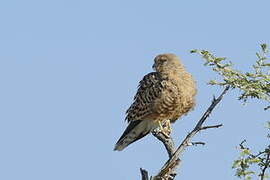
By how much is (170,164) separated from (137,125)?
2985mm

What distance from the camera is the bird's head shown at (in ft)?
30.5

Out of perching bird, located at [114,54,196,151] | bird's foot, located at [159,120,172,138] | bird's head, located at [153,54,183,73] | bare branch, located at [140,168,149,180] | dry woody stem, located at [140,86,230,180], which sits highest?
bird's head, located at [153,54,183,73]

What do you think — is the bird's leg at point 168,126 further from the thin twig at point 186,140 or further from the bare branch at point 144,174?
the bare branch at point 144,174

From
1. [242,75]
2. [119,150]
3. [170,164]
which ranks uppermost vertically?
[119,150]

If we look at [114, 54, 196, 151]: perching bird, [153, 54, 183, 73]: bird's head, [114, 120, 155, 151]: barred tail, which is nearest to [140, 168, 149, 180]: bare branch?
[114, 54, 196, 151]: perching bird

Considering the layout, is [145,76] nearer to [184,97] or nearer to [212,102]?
[184,97]

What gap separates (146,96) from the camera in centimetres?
927

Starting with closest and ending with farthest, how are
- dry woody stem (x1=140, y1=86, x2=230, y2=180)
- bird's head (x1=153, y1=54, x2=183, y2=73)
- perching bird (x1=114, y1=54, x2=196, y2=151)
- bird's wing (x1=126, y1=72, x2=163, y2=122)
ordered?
dry woody stem (x1=140, y1=86, x2=230, y2=180) → perching bird (x1=114, y1=54, x2=196, y2=151) → bird's wing (x1=126, y1=72, x2=163, y2=122) → bird's head (x1=153, y1=54, x2=183, y2=73)

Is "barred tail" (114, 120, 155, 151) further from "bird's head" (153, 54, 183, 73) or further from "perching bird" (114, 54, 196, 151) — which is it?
"bird's head" (153, 54, 183, 73)

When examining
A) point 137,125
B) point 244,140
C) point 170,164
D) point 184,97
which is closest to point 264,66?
point 244,140

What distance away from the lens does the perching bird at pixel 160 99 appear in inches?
355

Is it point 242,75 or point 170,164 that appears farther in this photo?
point 170,164

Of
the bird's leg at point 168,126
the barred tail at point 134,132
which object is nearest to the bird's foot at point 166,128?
the bird's leg at point 168,126

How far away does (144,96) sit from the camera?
931cm
